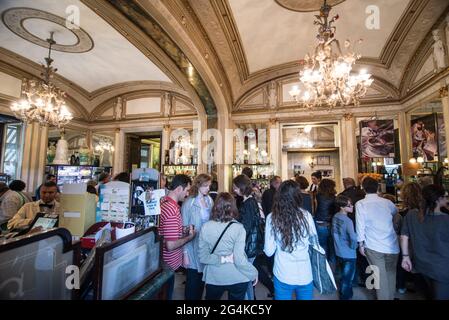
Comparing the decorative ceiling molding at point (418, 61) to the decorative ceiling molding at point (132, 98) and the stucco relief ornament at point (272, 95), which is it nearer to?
the stucco relief ornament at point (272, 95)

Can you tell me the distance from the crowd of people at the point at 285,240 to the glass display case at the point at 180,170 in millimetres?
5026

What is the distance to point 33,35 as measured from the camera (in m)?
5.14

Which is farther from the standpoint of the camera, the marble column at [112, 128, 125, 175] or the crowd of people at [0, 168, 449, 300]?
the marble column at [112, 128, 125, 175]

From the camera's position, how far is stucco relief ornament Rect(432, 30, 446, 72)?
15.5 feet

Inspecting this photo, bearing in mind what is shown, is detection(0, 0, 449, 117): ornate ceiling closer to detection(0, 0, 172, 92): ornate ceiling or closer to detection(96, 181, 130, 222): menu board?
detection(0, 0, 172, 92): ornate ceiling

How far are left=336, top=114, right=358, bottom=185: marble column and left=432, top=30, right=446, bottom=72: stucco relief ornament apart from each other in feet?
7.46

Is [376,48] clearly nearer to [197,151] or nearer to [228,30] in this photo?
[228,30]

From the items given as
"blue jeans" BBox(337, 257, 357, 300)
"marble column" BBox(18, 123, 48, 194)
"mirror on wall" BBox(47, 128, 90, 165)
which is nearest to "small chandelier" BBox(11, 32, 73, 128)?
"marble column" BBox(18, 123, 48, 194)

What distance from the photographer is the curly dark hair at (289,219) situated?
1741 millimetres

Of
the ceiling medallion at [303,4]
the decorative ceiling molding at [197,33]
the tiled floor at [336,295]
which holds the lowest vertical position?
the tiled floor at [336,295]

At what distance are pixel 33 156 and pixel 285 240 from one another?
8383mm

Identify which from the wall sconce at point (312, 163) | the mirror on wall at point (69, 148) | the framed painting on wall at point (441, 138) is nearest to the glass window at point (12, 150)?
the mirror on wall at point (69, 148)

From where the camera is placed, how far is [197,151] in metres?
7.69
